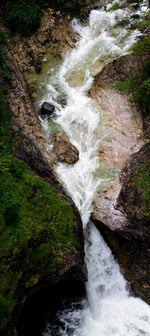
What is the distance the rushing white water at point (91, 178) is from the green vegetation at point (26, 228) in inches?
65.9

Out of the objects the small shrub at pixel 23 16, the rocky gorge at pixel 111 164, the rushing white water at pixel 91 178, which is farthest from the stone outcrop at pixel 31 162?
the rushing white water at pixel 91 178

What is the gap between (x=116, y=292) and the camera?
8633mm

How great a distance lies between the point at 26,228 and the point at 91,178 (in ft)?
13.7

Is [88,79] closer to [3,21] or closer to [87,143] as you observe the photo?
[87,143]

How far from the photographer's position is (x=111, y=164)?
10336mm

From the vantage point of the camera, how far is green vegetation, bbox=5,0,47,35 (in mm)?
13320

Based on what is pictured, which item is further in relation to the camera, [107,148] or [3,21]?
[3,21]

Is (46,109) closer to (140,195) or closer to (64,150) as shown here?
(64,150)

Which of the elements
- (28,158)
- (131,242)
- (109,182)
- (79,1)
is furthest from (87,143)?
(79,1)

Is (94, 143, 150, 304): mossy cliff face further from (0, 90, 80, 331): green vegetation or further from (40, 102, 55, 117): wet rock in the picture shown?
(40, 102, 55, 117): wet rock

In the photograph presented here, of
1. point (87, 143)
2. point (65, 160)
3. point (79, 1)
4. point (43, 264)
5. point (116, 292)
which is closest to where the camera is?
point (43, 264)

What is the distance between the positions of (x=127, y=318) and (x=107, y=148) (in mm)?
5991

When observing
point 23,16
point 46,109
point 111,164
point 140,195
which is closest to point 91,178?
point 111,164

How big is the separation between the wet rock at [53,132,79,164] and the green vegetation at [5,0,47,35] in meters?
6.62
